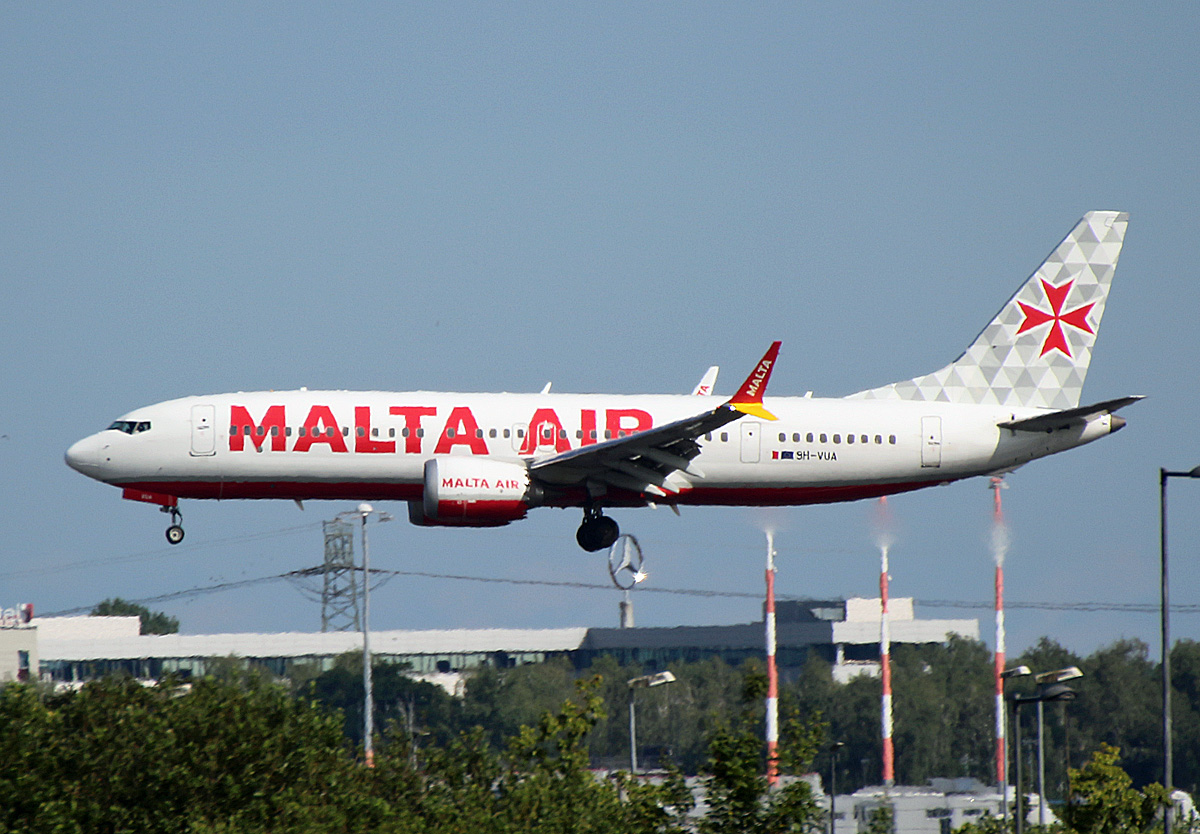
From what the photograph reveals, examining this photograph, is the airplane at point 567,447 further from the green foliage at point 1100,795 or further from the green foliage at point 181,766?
the green foliage at point 181,766

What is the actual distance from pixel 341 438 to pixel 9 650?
2787 inches

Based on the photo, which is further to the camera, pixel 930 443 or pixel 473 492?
pixel 930 443

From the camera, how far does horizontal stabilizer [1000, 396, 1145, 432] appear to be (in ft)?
186

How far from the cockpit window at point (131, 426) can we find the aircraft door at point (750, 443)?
1907 centimetres

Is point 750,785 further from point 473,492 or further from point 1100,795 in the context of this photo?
point 1100,795

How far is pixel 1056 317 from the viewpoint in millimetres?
65938

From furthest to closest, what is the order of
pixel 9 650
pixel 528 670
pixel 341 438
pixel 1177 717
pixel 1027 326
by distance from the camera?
pixel 528 670 < pixel 1177 717 < pixel 9 650 < pixel 1027 326 < pixel 341 438

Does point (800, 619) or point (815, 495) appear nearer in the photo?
point (815, 495)

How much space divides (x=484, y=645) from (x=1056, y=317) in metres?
107

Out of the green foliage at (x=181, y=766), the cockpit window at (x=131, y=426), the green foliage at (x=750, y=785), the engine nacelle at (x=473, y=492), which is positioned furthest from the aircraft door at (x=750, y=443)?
the cockpit window at (x=131, y=426)

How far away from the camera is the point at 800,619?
7096 inches

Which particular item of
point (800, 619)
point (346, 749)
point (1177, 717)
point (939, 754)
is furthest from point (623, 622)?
point (346, 749)

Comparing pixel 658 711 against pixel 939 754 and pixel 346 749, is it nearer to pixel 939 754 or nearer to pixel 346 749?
pixel 939 754

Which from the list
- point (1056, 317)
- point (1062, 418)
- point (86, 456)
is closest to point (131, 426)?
point (86, 456)
